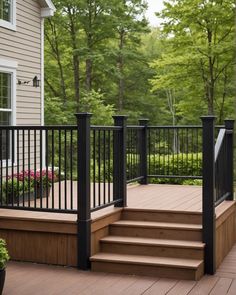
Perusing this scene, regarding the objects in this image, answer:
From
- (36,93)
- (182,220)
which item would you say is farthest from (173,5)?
(182,220)

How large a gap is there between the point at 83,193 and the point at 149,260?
95 centimetres

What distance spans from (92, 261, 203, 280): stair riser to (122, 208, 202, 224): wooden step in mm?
752

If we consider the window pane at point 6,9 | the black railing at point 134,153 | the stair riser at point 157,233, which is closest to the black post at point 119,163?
the stair riser at point 157,233

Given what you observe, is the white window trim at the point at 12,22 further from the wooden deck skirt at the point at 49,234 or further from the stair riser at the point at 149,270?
the stair riser at the point at 149,270

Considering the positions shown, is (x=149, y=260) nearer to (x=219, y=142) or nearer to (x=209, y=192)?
(x=209, y=192)

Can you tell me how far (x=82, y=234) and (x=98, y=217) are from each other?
1.09 feet

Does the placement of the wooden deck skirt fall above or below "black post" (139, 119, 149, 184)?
below

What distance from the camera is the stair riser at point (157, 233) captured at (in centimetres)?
538

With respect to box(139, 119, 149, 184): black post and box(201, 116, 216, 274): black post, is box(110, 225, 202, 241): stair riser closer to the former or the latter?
box(201, 116, 216, 274): black post

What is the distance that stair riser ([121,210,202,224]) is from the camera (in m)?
5.63

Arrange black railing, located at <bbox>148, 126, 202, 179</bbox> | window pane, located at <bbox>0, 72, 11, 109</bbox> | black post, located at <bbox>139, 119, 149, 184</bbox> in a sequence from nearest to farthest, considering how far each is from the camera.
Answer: black post, located at <bbox>139, 119, 149, 184</bbox>
black railing, located at <bbox>148, 126, 202, 179</bbox>
window pane, located at <bbox>0, 72, 11, 109</bbox>

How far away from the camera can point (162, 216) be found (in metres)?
5.73

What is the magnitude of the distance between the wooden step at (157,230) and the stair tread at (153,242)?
0.07 meters

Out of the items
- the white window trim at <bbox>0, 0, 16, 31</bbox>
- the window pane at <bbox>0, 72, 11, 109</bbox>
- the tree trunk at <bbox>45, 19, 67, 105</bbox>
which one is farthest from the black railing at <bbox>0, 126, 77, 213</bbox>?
the tree trunk at <bbox>45, 19, 67, 105</bbox>
